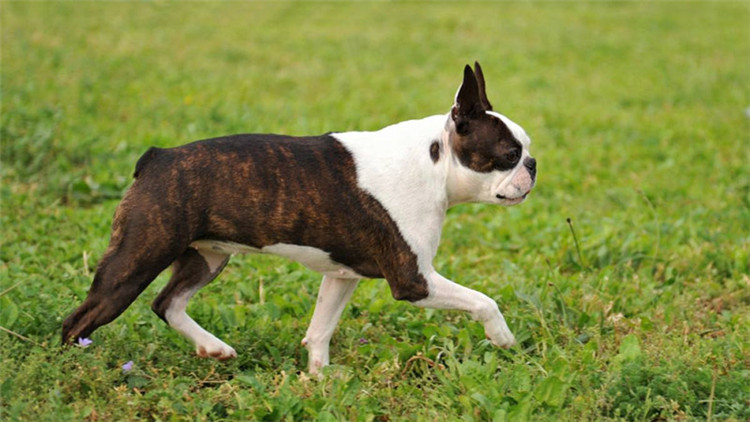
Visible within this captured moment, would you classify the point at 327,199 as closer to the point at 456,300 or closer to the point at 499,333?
the point at 456,300

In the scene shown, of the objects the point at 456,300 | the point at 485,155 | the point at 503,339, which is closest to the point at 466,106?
the point at 485,155

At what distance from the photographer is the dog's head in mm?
4516

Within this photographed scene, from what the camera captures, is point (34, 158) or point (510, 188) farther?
point (34, 158)

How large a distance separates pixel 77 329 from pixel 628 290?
3166 mm

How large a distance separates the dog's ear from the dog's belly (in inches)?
33.7

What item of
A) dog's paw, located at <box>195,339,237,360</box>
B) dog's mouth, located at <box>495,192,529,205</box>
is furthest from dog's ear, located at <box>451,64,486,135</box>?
dog's paw, located at <box>195,339,237,360</box>

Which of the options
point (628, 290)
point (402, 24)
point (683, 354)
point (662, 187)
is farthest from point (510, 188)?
point (402, 24)

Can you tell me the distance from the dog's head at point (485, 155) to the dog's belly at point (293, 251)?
0.65m

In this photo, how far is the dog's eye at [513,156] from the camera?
4.58 m

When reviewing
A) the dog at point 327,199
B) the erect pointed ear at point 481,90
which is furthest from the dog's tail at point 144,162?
the erect pointed ear at point 481,90

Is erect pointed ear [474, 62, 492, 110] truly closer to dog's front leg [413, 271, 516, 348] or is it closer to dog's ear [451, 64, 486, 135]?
dog's ear [451, 64, 486, 135]

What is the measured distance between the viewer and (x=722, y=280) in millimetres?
6184

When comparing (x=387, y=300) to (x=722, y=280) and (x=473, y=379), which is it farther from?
(x=722, y=280)

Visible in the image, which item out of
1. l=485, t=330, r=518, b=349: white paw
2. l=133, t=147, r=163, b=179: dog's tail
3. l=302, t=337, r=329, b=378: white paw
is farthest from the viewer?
l=302, t=337, r=329, b=378: white paw
